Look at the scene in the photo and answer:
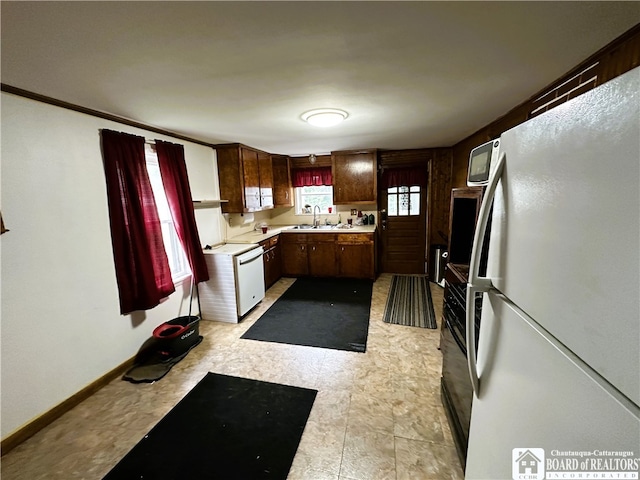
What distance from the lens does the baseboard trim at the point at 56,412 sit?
1.75m

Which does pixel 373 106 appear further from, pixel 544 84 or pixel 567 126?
pixel 567 126

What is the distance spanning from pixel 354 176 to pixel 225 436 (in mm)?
3995

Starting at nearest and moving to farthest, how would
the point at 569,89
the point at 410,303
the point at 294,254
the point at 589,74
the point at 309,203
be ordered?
the point at 589,74, the point at 569,89, the point at 410,303, the point at 294,254, the point at 309,203

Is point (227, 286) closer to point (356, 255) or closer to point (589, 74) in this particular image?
point (356, 255)

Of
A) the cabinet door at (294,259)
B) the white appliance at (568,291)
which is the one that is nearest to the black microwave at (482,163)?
the white appliance at (568,291)

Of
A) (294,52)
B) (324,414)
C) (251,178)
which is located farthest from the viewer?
(251,178)

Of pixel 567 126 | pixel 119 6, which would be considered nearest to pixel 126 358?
Answer: pixel 119 6

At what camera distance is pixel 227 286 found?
3.32 meters

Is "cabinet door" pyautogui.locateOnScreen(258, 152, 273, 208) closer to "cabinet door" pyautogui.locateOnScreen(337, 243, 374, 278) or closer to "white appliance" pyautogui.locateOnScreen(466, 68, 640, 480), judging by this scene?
"cabinet door" pyautogui.locateOnScreen(337, 243, 374, 278)

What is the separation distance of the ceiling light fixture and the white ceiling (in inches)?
4.4

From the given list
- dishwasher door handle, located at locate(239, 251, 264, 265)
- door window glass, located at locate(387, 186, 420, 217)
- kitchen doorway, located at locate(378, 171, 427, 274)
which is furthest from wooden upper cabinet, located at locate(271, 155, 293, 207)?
door window glass, located at locate(387, 186, 420, 217)

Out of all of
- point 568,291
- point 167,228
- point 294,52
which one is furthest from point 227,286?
point 568,291

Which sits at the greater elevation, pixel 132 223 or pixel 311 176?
pixel 311 176

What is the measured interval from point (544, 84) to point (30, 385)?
158 inches
